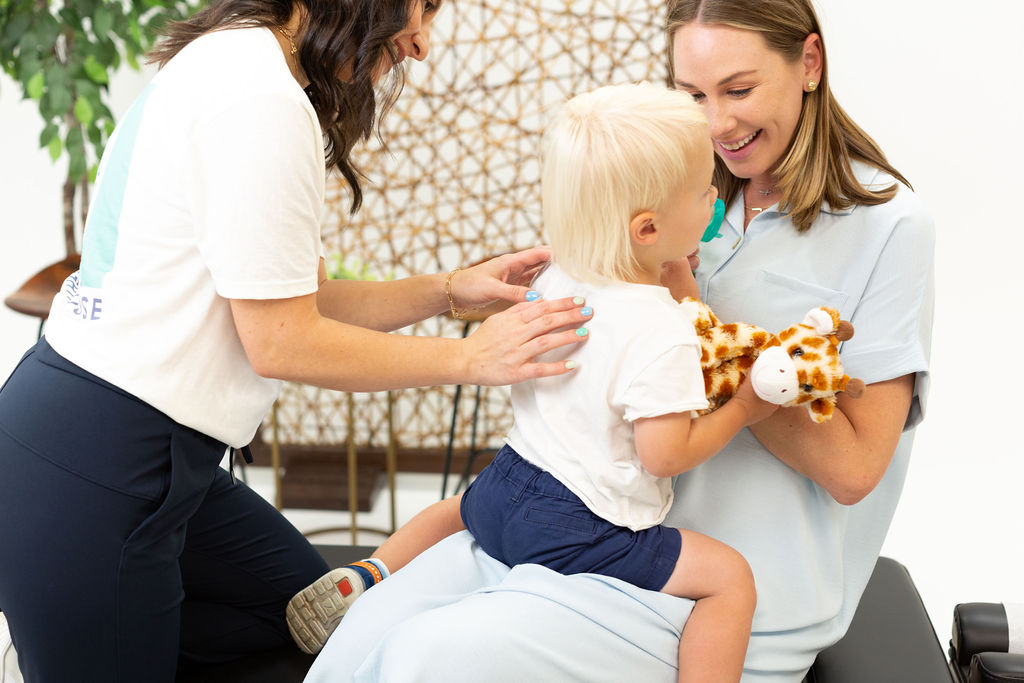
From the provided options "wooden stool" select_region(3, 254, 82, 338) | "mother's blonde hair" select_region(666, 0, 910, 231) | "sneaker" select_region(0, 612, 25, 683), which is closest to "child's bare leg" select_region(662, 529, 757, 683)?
"mother's blonde hair" select_region(666, 0, 910, 231)

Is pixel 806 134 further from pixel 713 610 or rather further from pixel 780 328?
pixel 713 610

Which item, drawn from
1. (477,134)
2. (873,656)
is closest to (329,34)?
(873,656)

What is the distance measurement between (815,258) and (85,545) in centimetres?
113

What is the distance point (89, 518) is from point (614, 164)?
87 centimetres

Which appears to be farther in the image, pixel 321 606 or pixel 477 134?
pixel 477 134

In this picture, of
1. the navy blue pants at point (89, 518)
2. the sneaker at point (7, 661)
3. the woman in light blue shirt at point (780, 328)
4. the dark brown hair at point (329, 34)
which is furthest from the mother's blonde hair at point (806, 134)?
the sneaker at point (7, 661)

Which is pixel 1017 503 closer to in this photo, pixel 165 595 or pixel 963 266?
pixel 963 266

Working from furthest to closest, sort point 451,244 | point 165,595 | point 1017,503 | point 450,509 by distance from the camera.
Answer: point 451,244
point 1017,503
point 450,509
point 165,595

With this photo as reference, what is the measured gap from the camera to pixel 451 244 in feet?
12.5

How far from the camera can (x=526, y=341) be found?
4.41ft

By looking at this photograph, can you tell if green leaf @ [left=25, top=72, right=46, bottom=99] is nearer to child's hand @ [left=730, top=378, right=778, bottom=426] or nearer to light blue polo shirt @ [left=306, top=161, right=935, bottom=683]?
light blue polo shirt @ [left=306, top=161, right=935, bottom=683]

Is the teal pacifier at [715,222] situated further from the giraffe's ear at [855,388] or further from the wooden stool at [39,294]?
the wooden stool at [39,294]

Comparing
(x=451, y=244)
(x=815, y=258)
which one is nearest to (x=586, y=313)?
(x=815, y=258)

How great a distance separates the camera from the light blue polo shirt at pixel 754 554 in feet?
4.23
